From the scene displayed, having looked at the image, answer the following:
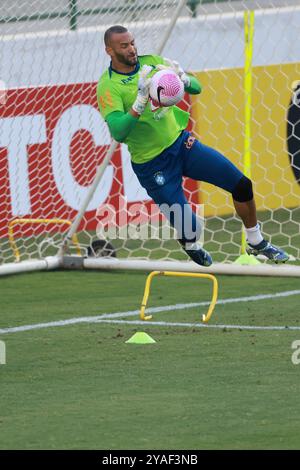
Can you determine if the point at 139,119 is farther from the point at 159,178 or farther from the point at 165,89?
the point at 165,89

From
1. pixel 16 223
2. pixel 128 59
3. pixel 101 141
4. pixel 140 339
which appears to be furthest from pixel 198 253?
pixel 101 141

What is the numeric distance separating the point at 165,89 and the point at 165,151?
907 millimetres

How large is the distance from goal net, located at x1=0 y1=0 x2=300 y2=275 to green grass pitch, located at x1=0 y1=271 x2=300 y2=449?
106cm

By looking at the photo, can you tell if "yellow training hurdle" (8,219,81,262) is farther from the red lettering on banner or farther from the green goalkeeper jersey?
the green goalkeeper jersey

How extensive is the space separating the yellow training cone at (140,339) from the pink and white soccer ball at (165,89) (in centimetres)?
163

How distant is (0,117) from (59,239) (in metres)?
1.76

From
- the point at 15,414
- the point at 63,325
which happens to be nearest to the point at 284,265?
the point at 63,325

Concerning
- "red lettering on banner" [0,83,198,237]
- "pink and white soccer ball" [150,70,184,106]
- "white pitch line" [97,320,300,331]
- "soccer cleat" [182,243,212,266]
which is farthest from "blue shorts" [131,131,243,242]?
"red lettering on banner" [0,83,198,237]

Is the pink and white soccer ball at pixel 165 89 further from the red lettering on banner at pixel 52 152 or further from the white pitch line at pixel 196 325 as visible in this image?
the red lettering on banner at pixel 52 152

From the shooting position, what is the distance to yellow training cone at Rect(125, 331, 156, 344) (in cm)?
947

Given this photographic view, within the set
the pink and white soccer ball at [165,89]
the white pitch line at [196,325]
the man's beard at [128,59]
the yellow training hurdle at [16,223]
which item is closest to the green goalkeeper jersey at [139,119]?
the man's beard at [128,59]

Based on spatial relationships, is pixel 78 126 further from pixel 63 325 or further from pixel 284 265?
pixel 63 325

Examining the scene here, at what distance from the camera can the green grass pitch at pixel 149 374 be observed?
6848 mm

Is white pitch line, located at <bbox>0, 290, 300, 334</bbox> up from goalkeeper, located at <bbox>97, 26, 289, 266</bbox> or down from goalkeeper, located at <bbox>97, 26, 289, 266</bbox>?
down
